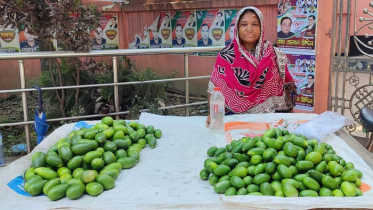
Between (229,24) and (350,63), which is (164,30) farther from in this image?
(350,63)

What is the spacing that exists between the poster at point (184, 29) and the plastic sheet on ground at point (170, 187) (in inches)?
196

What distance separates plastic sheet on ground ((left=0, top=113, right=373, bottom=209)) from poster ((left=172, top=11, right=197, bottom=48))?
16.4ft

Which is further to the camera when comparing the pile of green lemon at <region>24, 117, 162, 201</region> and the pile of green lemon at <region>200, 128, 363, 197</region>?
the pile of green lemon at <region>24, 117, 162, 201</region>

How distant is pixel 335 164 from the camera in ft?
5.88

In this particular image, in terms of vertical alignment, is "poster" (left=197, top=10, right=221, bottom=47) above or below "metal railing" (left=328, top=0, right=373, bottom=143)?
above

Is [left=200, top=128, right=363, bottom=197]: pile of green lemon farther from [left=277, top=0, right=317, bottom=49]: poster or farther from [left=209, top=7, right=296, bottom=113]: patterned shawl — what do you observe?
[left=277, top=0, right=317, bottom=49]: poster

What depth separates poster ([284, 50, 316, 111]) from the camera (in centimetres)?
455

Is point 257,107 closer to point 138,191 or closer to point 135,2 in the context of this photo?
point 138,191

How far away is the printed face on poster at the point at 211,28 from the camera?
661cm

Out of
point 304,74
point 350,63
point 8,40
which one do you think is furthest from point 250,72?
point 8,40

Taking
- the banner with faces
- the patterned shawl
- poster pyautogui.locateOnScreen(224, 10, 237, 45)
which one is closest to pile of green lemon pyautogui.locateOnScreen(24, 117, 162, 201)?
the patterned shawl

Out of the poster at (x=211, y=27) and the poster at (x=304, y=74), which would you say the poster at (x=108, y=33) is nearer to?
the poster at (x=211, y=27)

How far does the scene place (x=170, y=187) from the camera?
5.96 ft

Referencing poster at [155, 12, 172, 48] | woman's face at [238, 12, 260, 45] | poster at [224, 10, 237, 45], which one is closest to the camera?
woman's face at [238, 12, 260, 45]
